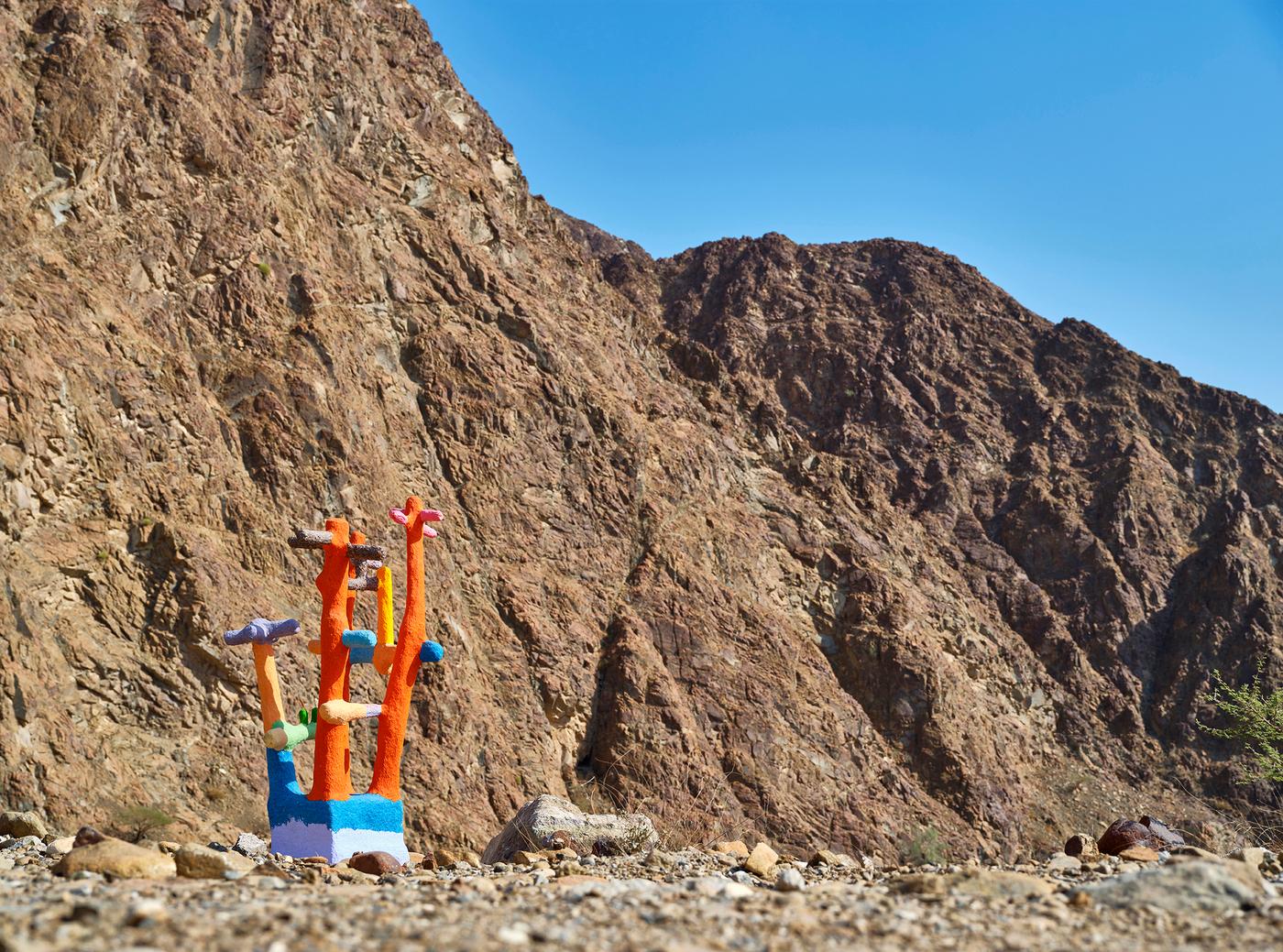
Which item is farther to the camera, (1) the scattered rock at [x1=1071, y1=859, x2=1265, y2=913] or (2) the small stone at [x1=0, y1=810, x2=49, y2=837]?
(2) the small stone at [x1=0, y1=810, x2=49, y2=837]

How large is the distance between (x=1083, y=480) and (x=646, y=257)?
107ft

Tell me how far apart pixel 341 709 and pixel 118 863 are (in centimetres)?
716

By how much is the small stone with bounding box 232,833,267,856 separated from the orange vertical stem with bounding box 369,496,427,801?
1.78m

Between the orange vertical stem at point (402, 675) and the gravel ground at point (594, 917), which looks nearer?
the gravel ground at point (594, 917)

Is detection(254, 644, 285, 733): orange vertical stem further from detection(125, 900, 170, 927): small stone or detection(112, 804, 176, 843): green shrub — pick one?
detection(125, 900, 170, 927): small stone

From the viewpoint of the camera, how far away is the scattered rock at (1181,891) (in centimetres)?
634

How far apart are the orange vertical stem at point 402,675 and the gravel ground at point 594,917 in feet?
23.6

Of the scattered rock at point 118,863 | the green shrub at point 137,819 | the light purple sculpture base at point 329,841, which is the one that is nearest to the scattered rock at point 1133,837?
the light purple sculpture base at point 329,841

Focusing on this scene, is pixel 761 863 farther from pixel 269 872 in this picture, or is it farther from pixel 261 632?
pixel 261 632

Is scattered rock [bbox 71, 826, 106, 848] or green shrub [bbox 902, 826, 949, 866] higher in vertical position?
scattered rock [bbox 71, 826, 106, 848]

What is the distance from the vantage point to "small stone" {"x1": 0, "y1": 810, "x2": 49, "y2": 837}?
535 inches

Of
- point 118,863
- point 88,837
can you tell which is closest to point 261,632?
point 88,837

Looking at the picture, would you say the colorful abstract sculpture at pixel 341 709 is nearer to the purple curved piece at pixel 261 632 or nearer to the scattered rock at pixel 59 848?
the purple curved piece at pixel 261 632

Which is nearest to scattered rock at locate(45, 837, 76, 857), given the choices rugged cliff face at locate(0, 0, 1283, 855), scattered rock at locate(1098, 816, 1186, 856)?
rugged cliff face at locate(0, 0, 1283, 855)
